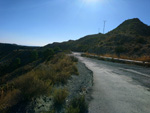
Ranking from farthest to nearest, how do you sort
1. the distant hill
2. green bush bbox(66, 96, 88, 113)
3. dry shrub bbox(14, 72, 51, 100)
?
the distant hill → dry shrub bbox(14, 72, 51, 100) → green bush bbox(66, 96, 88, 113)

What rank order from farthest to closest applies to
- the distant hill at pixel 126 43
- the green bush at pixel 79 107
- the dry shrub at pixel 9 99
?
the distant hill at pixel 126 43, the green bush at pixel 79 107, the dry shrub at pixel 9 99

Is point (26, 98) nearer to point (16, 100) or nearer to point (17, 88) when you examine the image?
point (16, 100)

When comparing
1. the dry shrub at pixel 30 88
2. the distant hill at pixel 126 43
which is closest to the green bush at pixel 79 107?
the dry shrub at pixel 30 88

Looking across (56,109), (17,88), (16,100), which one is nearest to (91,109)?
(56,109)

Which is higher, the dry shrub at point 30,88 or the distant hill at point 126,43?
the distant hill at point 126,43

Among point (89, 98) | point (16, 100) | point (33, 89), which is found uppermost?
point (33, 89)

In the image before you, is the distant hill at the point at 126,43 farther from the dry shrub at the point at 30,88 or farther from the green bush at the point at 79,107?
the dry shrub at the point at 30,88

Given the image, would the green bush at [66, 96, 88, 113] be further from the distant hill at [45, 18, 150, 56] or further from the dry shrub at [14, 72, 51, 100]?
the distant hill at [45, 18, 150, 56]

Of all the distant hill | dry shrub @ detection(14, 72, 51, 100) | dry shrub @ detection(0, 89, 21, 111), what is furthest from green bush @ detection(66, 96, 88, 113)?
the distant hill

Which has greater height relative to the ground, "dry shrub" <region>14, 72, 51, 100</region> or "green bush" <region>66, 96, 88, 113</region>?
"dry shrub" <region>14, 72, 51, 100</region>

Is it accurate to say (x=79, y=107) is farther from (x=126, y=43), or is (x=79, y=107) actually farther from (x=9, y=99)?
(x=126, y=43)

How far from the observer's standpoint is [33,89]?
11.6ft

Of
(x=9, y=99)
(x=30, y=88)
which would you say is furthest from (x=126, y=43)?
(x=9, y=99)

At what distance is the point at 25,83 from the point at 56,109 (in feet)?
4.81
